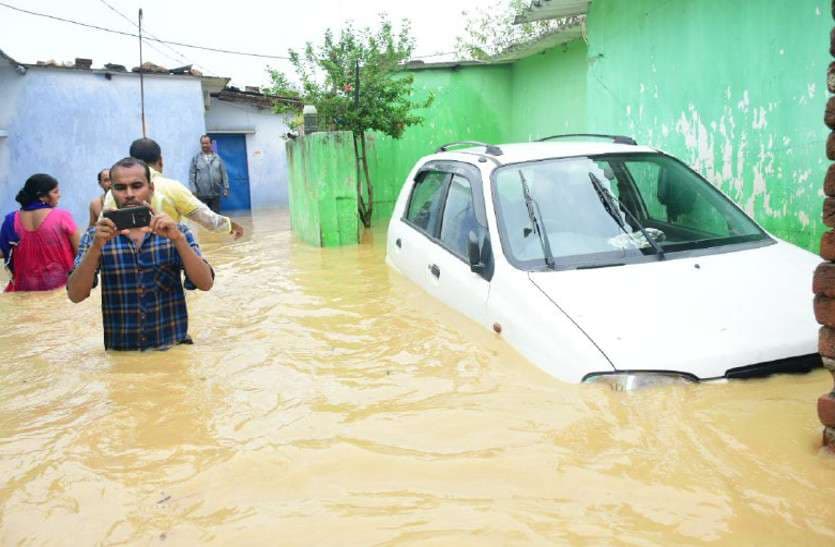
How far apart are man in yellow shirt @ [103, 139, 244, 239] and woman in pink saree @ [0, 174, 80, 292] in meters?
2.20

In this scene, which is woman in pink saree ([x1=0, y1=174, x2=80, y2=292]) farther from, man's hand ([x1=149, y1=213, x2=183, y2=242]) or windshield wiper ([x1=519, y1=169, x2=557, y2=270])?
windshield wiper ([x1=519, y1=169, x2=557, y2=270])

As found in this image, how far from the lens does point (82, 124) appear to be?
14.9 meters

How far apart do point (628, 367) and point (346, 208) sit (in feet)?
24.9

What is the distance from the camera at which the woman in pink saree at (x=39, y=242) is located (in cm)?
728

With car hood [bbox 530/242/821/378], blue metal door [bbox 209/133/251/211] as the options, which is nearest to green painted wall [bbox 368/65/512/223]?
blue metal door [bbox 209/133/251/211]

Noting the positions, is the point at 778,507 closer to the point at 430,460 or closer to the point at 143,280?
the point at 430,460

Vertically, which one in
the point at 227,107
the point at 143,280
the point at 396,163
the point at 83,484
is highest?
the point at 227,107

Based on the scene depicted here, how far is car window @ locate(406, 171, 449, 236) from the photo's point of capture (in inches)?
217

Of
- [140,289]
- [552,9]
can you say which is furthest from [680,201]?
[552,9]

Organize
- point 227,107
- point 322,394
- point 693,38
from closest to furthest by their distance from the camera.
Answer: point 322,394
point 693,38
point 227,107

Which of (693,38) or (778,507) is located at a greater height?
(693,38)

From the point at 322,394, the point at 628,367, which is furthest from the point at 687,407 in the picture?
the point at 322,394

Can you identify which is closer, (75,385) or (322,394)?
(322,394)

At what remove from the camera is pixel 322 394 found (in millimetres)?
3938
